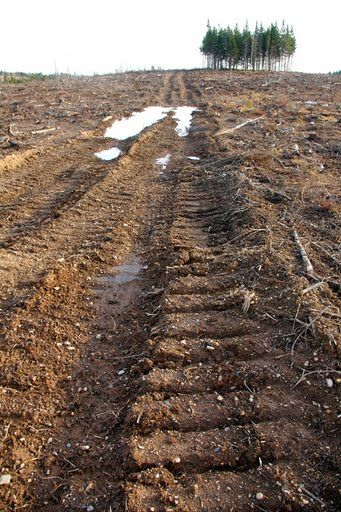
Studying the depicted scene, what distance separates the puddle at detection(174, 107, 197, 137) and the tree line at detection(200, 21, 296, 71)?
4099 cm

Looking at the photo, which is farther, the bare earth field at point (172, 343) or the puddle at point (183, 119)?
the puddle at point (183, 119)

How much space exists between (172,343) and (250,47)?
204 feet

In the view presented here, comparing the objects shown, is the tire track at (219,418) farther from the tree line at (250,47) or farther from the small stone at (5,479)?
the tree line at (250,47)

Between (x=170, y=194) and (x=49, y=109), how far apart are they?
566 inches

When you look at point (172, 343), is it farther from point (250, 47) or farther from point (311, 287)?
point (250, 47)

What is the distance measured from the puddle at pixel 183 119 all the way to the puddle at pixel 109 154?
11.0ft

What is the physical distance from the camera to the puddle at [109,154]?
39.7ft

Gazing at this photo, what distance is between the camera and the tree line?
56062mm

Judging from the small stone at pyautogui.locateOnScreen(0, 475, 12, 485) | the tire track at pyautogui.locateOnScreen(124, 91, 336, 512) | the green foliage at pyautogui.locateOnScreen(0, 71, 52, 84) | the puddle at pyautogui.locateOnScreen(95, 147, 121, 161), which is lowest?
the small stone at pyautogui.locateOnScreen(0, 475, 12, 485)

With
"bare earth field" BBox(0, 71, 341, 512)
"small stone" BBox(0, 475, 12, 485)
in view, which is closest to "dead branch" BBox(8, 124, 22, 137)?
"bare earth field" BBox(0, 71, 341, 512)

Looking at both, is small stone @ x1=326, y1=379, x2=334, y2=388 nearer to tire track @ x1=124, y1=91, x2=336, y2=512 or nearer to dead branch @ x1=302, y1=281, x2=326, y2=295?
tire track @ x1=124, y1=91, x2=336, y2=512

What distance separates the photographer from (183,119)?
726 inches

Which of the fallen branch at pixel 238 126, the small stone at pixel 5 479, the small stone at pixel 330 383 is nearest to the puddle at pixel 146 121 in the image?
the fallen branch at pixel 238 126

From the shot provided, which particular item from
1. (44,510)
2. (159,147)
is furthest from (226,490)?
(159,147)
